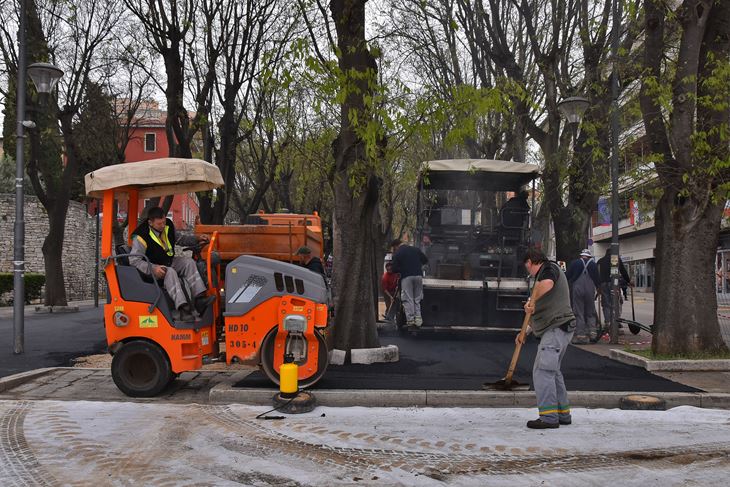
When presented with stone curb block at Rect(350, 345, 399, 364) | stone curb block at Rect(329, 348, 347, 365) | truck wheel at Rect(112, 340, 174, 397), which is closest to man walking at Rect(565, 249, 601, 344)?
stone curb block at Rect(350, 345, 399, 364)

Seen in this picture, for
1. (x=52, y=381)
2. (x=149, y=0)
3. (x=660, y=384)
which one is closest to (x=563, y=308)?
(x=660, y=384)

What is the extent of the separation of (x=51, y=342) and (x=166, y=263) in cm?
619

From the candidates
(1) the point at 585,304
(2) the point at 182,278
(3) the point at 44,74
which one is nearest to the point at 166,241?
(2) the point at 182,278

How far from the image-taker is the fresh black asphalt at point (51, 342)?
976 centimetres

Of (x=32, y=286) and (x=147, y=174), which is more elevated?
(x=147, y=174)

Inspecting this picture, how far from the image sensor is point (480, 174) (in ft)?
44.4

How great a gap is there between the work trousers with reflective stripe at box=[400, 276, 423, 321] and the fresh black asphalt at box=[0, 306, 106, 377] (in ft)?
18.2

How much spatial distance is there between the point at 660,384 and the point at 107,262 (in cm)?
655

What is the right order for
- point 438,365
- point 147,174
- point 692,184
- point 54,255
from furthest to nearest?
point 54,255 < point 692,184 < point 438,365 < point 147,174

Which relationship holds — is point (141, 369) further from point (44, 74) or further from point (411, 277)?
point (44, 74)

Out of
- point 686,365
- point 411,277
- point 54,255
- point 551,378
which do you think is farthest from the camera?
point 54,255


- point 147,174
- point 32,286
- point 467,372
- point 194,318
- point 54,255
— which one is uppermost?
point 147,174

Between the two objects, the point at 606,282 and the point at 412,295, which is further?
the point at 606,282

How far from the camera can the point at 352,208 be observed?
987cm
